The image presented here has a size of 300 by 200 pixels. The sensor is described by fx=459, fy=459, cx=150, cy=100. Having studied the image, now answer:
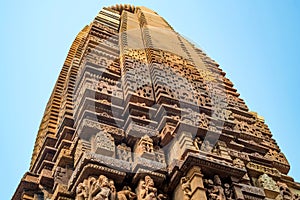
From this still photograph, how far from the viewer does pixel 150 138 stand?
8000 millimetres

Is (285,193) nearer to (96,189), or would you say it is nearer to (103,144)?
(103,144)

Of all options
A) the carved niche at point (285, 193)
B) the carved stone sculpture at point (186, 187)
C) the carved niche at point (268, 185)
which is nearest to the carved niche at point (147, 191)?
the carved stone sculpture at point (186, 187)

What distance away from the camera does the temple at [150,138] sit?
7.05 meters

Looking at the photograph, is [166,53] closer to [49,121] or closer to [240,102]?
[240,102]

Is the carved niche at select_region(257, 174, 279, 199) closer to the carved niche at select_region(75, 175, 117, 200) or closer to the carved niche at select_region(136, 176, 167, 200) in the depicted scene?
the carved niche at select_region(136, 176, 167, 200)

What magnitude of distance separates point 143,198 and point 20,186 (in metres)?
3.30

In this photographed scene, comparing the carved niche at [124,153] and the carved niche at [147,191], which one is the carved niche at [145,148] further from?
the carved niche at [147,191]

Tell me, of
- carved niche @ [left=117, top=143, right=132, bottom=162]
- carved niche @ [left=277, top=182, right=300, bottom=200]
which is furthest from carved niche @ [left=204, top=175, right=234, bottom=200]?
carved niche @ [left=277, top=182, right=300, bottom=200]

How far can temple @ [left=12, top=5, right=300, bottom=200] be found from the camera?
7055 millimetres

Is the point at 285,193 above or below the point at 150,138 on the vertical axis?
above

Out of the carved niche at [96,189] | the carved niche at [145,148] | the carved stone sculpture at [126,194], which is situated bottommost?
the carved niche at [96,189]

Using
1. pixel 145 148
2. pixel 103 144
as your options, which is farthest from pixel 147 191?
pixel 103 144

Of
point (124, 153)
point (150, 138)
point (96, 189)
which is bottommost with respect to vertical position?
point (96, 189)

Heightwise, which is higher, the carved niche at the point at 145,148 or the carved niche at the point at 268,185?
the carved niche at the point at 268,185
